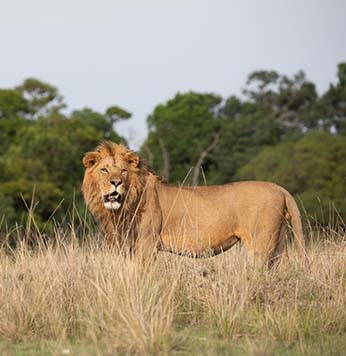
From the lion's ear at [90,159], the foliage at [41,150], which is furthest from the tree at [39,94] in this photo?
A: the lion's ear at [90,159]

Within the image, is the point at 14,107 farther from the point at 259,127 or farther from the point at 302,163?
the point at 302,163

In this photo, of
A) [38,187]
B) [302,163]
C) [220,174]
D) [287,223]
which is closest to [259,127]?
[220,174]

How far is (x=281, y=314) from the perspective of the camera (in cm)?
573

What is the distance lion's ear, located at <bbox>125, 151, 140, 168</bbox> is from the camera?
762 cm

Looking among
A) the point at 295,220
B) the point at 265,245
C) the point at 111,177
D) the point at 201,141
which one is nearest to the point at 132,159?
the point at 111,177

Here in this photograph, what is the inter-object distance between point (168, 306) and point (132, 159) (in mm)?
2201

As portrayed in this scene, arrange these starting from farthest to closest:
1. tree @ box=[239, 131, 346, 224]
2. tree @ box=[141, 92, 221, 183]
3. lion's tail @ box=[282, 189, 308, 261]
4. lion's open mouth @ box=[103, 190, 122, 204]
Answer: tree @ box=[141, 92, 221, 183], tree @ box=[239, 131, 346, 224], lion's tail @ box=[282, 189, 308, 261], lion's open mouth @ box=[103, 190, 122, 204]

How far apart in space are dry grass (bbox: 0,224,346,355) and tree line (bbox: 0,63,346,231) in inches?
790

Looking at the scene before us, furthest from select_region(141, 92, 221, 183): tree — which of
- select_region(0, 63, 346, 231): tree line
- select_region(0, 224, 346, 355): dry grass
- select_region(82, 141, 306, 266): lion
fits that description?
select_region(0, 224, 346, 355): dry grass

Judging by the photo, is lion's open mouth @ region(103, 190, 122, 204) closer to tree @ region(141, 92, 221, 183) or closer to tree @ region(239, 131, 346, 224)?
tree @ region(239, 131, 346, 224)

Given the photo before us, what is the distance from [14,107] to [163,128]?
9.14 metres

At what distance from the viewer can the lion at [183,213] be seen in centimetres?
745

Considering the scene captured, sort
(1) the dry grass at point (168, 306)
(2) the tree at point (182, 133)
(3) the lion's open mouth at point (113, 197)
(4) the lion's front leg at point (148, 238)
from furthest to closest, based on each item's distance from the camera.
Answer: (2) the tree at point (182, 133) < (3) the lion's open mouth at point (113, 197) < (4) the lion's front leg at point (148, 238) < (1) the dry grass at point (168, 306)

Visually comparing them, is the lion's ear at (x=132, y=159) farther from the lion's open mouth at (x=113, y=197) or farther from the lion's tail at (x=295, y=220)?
the lion's tail at (x=295, y=220)
